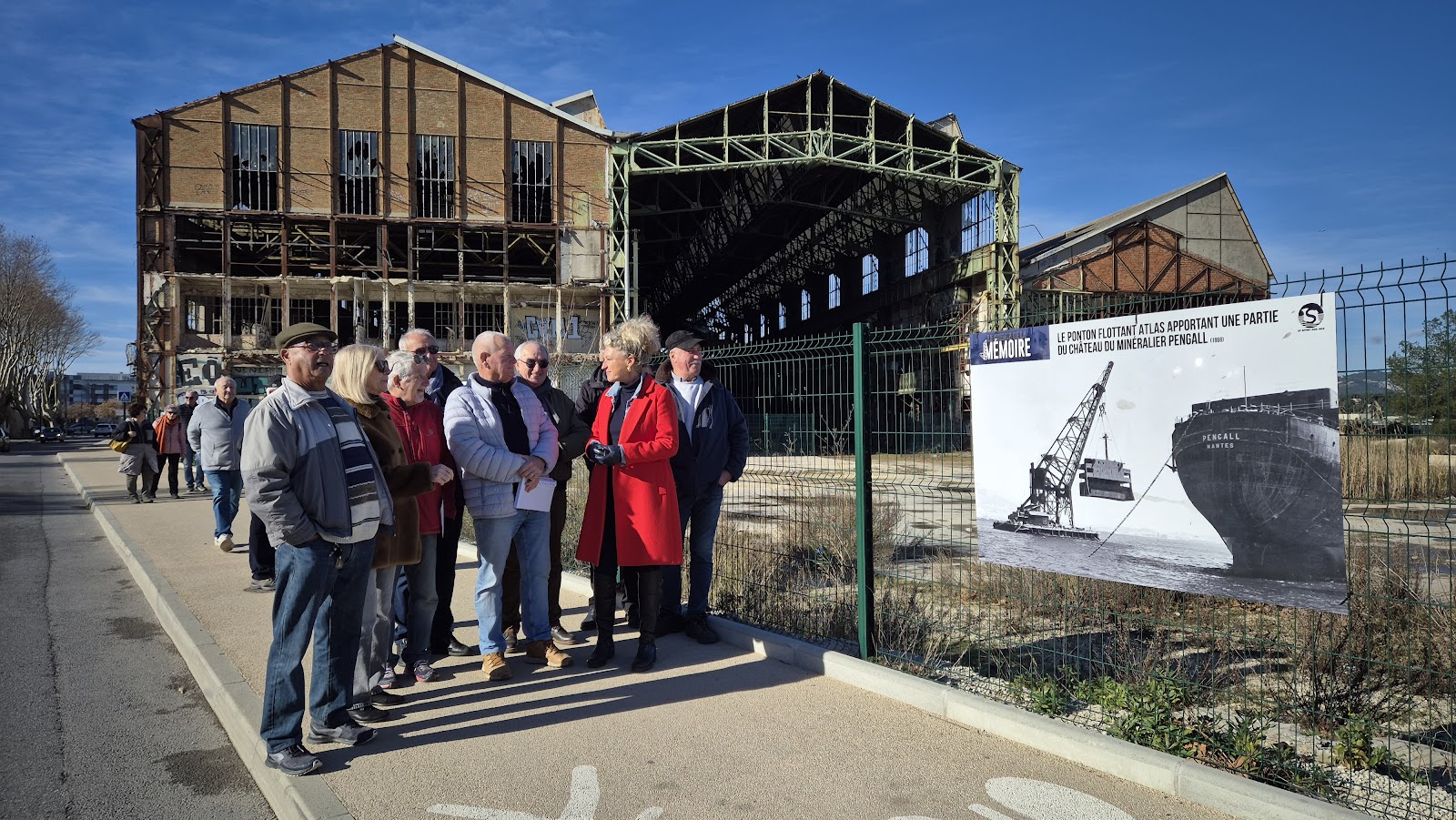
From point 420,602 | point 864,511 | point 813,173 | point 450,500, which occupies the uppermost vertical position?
point 813,173

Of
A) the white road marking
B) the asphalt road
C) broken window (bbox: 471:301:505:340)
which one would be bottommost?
the asphalt road

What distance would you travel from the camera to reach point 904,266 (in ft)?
126

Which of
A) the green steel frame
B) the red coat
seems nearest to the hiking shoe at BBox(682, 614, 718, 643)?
the red coat

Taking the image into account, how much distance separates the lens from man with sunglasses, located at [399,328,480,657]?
572 cm

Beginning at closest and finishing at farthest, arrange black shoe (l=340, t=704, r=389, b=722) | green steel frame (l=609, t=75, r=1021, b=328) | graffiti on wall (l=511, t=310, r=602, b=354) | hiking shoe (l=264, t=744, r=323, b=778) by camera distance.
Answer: hiking shoe (l=264, t=744, r=323, b=778)
black shoe (l=340, t=704, r=389, b=722)
green steel frame (l=609, t=75, r=1021, b=328)
graffiti on wall (l=511, t=310, r=602, b=354)

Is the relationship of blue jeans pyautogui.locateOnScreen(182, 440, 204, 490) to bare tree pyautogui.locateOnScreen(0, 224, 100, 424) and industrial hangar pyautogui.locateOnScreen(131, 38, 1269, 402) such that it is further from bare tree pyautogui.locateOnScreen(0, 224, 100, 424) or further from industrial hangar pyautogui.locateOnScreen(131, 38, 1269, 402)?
bare tree pyautogui.locateOnScreen(0, 224, 100, 424)

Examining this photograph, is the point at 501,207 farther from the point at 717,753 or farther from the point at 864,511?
the point at 717,753

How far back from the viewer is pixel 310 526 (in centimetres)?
404

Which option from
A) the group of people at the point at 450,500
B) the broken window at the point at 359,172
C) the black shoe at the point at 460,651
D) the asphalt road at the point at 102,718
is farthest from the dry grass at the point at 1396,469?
the broken window at the point at 359,172

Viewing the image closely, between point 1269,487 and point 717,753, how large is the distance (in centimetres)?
286

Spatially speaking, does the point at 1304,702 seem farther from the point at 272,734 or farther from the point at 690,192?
the point at 690,192

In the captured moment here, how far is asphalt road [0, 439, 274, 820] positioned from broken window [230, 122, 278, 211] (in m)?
27.6

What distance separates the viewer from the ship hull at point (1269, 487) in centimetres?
397

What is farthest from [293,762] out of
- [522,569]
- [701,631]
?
[701,631]
